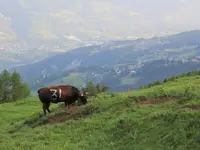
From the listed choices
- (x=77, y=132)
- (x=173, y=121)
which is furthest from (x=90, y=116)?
(x=173, y=121)

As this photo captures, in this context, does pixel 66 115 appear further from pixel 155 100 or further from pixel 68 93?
pixel 155 100

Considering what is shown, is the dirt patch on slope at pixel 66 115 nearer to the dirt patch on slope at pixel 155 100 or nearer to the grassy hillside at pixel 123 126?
the grassy hillside at pixel 123 126

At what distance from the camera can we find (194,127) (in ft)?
51.2

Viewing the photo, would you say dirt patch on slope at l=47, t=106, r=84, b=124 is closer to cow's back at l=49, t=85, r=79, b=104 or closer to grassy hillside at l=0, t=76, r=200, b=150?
grassy hillside at l=0, t=76, r=200, b=150

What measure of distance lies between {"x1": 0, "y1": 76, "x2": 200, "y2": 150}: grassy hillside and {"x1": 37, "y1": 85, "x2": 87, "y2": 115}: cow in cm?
228

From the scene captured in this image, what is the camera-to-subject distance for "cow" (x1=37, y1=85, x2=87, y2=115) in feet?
91.4

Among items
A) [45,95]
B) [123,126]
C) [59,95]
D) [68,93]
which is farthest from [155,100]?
[45,95]

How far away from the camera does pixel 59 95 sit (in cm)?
2786

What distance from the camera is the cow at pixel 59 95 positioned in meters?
27.8

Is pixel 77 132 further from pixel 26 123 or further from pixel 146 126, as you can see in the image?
pixel 26 123

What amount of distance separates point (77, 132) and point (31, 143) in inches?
100

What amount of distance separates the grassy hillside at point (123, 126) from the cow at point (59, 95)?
89.8 inches

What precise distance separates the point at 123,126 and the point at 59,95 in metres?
10.2

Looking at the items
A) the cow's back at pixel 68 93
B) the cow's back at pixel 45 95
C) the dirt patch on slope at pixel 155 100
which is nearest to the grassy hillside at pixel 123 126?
the dirt patch on slope at pixel 155 100
